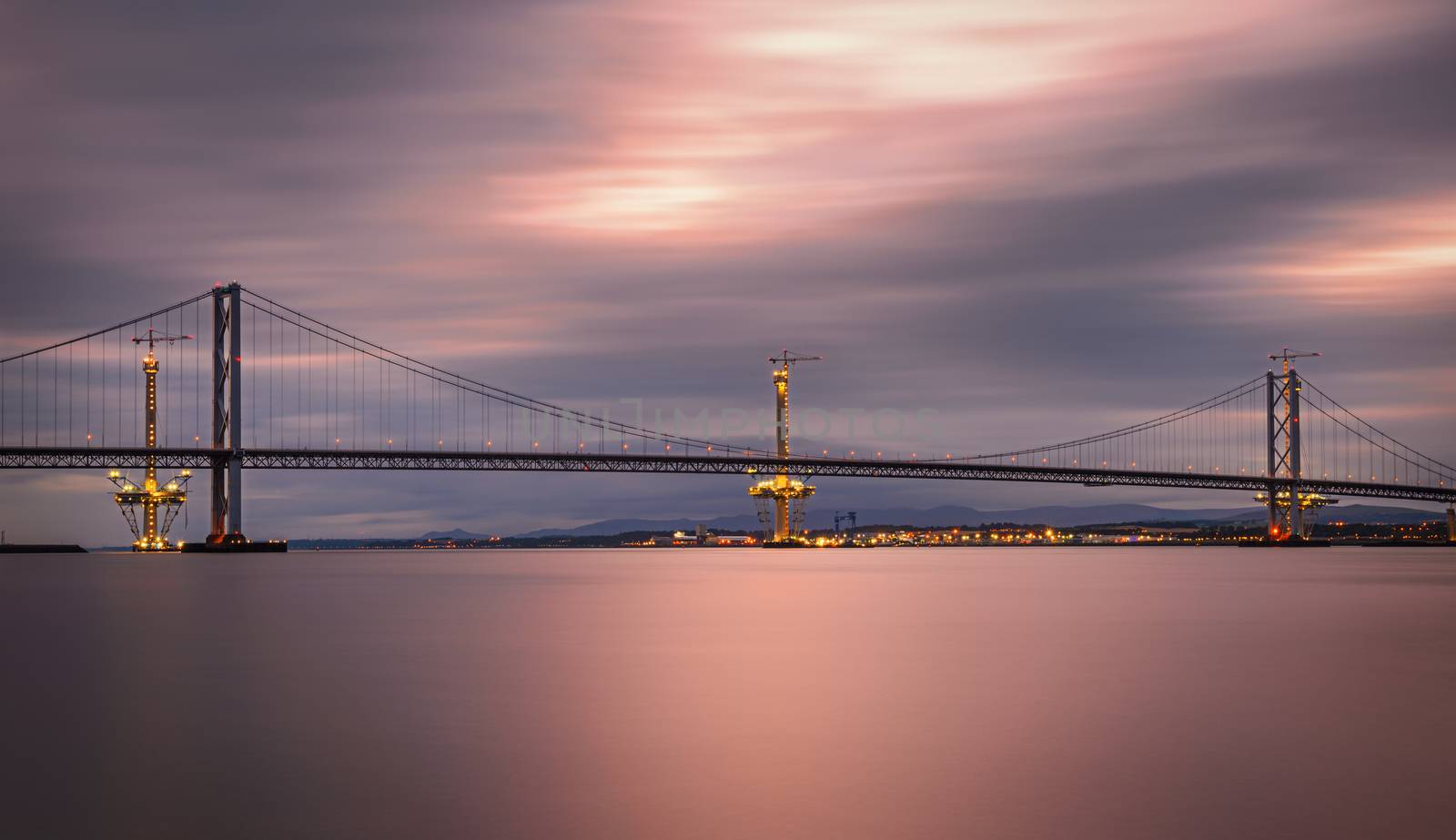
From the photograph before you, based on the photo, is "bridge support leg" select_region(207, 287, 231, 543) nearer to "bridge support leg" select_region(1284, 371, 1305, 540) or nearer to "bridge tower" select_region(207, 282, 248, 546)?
"bridge tower" select_region(207, 282, 248, 546)

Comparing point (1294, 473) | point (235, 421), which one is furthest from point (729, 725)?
point (1294, 473)

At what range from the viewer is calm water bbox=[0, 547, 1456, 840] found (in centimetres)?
999

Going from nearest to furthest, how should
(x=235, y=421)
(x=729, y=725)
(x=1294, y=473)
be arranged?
(x=729, y=725), (x=235, y=421), (x=1294, y=473)

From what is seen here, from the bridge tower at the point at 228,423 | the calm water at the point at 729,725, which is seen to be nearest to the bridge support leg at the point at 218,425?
the bridge tower at the point at 228,423

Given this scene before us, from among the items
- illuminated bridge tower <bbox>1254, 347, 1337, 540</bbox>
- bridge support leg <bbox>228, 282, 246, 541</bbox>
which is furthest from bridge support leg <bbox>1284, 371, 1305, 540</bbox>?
bridge support leg <bbox>228, 282, 246, 541</bbox>

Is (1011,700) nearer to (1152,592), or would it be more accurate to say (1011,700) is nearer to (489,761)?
(489,761)

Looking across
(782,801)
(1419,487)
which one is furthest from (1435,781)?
(1419,487)

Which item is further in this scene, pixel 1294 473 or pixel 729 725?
pixel 1294 473

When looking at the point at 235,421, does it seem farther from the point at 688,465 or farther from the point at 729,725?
the point at 729,725

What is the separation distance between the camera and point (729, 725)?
14555 millimetres

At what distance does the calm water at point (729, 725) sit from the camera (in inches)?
393

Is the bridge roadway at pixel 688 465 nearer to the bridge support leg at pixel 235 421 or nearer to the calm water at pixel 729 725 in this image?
the bridge support leg at pixel 235 421

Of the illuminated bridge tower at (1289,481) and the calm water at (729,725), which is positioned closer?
the calm water at (729,725)

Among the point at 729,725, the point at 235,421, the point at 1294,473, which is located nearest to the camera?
the point at 729,725
